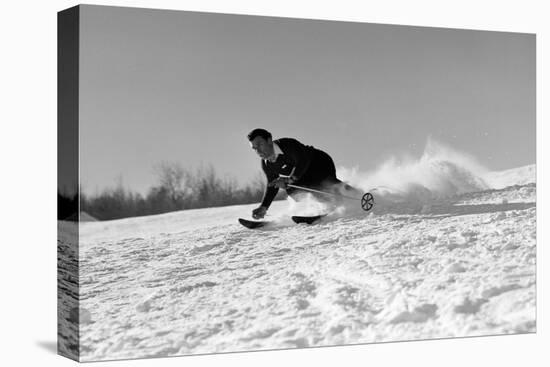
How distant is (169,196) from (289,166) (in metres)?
1.15

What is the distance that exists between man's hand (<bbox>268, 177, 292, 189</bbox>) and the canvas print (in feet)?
0.04

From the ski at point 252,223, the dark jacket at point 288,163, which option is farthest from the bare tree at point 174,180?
the dark jacket at point 288,163

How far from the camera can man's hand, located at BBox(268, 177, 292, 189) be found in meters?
8.34

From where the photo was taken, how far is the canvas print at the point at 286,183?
764 cm

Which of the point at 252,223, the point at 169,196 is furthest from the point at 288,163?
the point at 169,196

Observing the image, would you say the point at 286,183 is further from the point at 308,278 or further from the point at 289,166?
the point at 308,278

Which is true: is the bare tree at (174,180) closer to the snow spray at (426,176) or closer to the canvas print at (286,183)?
the canvas print at (286,183)

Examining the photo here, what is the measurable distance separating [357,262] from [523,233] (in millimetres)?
1744

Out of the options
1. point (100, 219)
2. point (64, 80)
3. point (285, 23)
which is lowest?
point (100, 219)

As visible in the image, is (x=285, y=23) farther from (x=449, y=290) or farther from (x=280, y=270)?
(x=449, y=290)

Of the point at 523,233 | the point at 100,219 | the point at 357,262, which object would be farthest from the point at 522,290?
the point at 100,219

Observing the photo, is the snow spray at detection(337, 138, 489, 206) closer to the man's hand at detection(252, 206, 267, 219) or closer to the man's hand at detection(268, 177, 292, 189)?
the man's hand at detection(268, 177, 292, 189)

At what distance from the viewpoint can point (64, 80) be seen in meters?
7.88

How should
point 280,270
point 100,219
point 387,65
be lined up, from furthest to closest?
point 387,65
point 280,270
point 100,219
